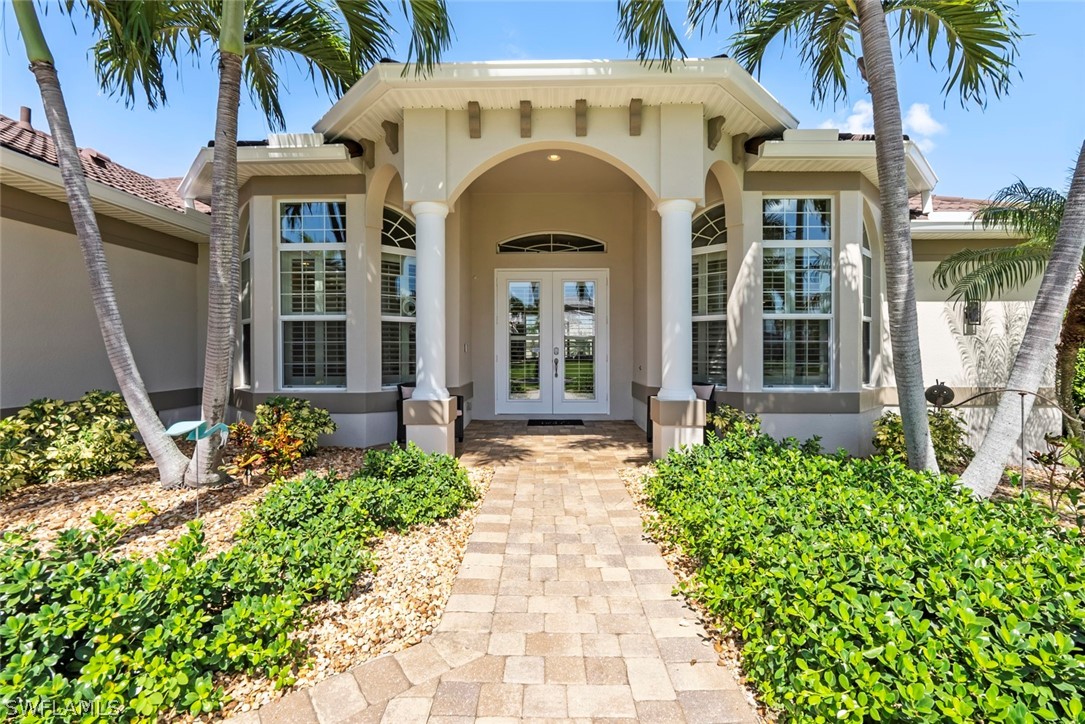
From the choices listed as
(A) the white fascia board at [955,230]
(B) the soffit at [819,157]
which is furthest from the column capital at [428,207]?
(A) the white fascia board at [955,230]

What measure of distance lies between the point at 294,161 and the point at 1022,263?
34.1ft

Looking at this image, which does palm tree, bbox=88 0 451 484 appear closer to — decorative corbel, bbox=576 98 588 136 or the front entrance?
decorative corbel, bbox=576 98 588 136

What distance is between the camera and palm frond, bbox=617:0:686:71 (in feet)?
15.1

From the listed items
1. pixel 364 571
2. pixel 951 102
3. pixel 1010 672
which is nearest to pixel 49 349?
pixel 364 571

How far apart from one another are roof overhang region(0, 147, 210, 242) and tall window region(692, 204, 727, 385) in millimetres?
8057

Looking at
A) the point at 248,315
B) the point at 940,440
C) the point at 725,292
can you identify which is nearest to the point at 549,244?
the point at 725,292

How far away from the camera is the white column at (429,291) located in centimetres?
584

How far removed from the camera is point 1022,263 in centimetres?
699

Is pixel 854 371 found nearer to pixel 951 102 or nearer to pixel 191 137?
pixel 951 102

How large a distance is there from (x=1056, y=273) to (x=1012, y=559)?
2722 mm

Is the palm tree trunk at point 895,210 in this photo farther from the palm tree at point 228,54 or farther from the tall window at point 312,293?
the tall window at point 312,293

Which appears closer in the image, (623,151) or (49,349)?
(623,151)

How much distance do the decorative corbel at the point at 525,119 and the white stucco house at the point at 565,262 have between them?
4 cm

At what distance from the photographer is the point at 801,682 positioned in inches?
78.7
